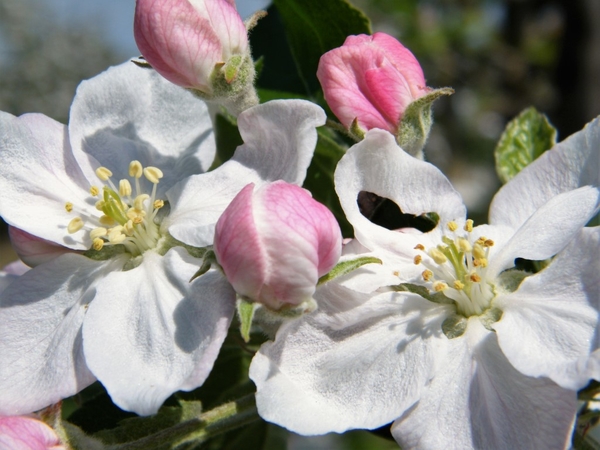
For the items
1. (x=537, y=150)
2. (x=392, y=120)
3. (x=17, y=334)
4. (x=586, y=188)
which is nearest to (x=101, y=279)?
(x=17, y=334)

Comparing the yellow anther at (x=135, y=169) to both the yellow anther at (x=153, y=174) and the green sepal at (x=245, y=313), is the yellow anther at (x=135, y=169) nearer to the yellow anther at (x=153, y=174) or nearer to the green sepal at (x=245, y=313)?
the yellow anther at (x=153, y=174)

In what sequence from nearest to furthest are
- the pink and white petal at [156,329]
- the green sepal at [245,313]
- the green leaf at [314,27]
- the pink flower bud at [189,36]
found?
the green sepal at [245,313], the pink and white petal at [156,329], the pink flower bud at [189,36], the green leaf at [314,27]

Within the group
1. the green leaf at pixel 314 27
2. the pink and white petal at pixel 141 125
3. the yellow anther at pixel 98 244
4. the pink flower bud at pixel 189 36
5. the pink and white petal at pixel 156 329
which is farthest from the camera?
the green leaf at pixel 314 27

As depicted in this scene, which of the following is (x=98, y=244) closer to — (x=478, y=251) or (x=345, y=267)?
(x=345, y=267)

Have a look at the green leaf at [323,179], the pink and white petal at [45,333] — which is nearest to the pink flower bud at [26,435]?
the pink and white petal at [45,333]

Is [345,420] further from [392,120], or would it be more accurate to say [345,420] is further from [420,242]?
[392,120]

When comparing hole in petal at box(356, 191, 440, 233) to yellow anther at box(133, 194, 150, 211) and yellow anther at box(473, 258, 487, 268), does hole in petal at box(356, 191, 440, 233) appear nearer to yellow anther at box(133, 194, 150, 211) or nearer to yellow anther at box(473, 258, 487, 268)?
yellow anther at box(473, 258, 487, 268)

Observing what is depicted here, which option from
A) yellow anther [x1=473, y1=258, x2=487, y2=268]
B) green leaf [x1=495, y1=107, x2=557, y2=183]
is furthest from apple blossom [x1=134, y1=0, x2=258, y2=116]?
green leaf [x1=495, y1=107, x2=557, y2=183]
